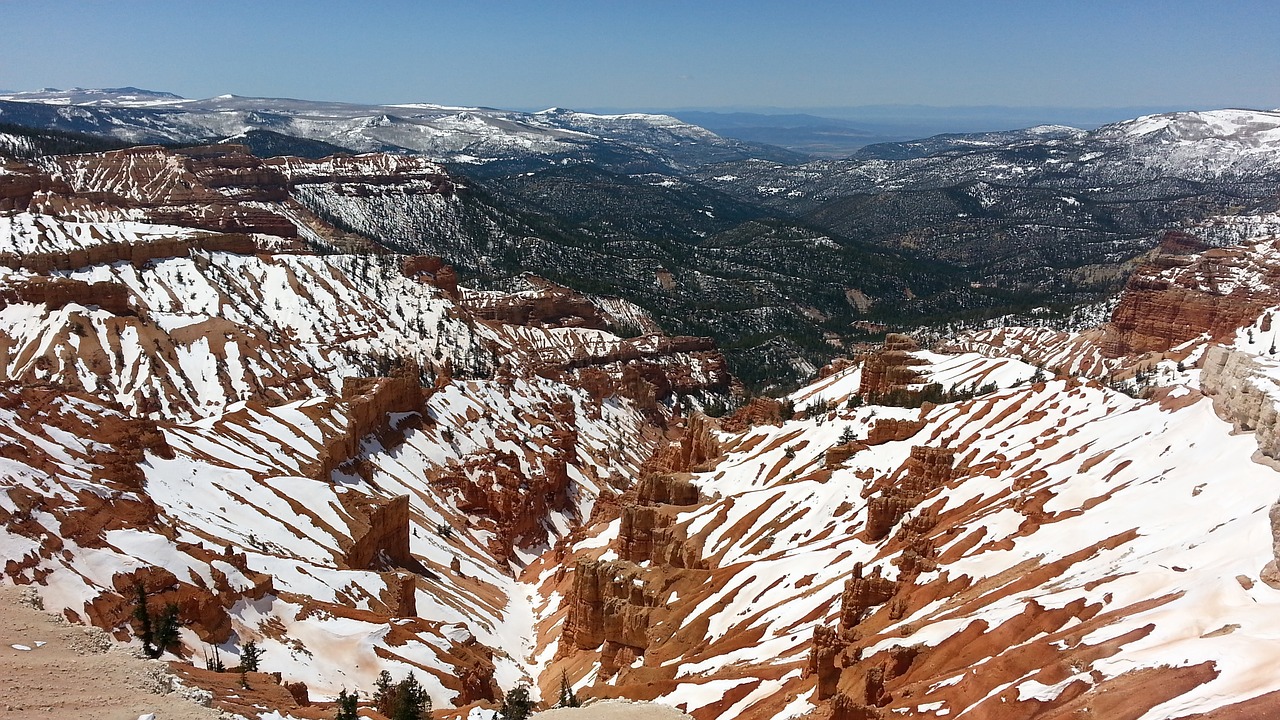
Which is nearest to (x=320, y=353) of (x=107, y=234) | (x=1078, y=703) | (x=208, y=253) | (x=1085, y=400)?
(x=208, y=253)

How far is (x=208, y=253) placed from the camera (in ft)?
589

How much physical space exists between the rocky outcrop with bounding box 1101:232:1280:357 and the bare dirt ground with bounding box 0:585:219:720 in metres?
147

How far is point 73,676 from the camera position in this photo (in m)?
31.7

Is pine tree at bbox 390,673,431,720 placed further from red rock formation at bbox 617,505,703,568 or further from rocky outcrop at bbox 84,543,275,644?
red rock formation at bbox 617,505,703,568

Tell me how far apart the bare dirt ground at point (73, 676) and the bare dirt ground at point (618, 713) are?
15.2 metres

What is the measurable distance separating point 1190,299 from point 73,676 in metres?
168

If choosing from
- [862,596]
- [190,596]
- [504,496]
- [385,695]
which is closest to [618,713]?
[385,695]

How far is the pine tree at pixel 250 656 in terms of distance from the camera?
43.4 metres

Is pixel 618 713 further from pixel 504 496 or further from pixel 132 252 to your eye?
pixel 132 252

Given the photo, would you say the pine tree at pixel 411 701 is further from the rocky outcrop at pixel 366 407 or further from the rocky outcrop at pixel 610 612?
the rocky outcrop at pixel 366 407

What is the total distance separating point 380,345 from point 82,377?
53.8 meters

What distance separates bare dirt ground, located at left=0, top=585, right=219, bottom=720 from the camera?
29078 millimetres

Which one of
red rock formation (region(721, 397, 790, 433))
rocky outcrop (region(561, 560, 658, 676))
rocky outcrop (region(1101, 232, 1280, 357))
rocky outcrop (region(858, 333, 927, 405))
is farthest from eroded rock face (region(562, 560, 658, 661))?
rocky outcrop (region(1101, 232, 1280, 357))

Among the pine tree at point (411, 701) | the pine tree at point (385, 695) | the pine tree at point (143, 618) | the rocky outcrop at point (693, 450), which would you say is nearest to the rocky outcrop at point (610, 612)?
the pine tree at point (411, 701)
